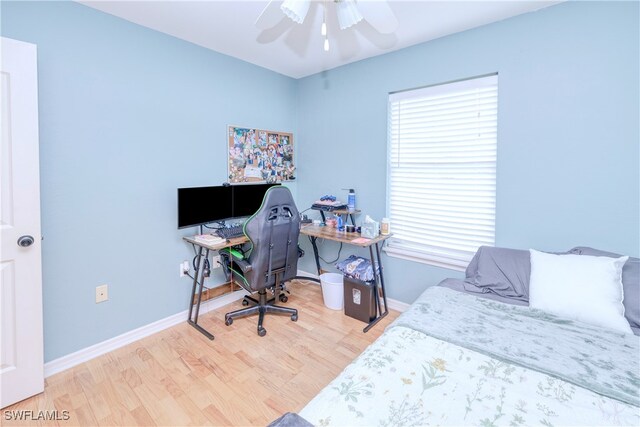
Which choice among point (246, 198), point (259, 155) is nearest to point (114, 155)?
point (246, 198)

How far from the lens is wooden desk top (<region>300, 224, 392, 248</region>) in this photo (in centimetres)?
261

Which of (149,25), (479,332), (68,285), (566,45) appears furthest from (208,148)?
(566,45)

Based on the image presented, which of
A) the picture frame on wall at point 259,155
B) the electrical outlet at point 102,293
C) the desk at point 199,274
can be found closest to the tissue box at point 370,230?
the desk at point 199,274

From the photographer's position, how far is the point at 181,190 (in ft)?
7.98

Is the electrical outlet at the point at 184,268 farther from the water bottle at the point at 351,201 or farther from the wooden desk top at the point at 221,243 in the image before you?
the water bottle at the point at 351,201

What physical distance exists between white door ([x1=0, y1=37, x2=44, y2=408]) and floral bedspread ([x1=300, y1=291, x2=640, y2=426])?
5.89 feet

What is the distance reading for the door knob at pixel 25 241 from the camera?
5.65ft

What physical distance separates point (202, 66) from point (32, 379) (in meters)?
2.51

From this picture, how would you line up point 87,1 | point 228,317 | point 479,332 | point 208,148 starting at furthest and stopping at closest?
point 208,148
point 228,317
point 87,1
point 479,332

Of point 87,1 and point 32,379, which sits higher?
point 87,1

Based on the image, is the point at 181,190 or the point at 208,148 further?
the point at 208,148

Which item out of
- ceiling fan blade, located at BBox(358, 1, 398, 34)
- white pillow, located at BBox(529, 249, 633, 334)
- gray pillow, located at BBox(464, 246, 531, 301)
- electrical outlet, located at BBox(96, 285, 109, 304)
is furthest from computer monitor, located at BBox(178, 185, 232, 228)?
white pillow, located at BBox(529, 249, 633, 334)

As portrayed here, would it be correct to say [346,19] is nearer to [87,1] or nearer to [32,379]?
[87,1]

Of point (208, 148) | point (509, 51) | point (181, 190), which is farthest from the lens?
point (208, 148)
